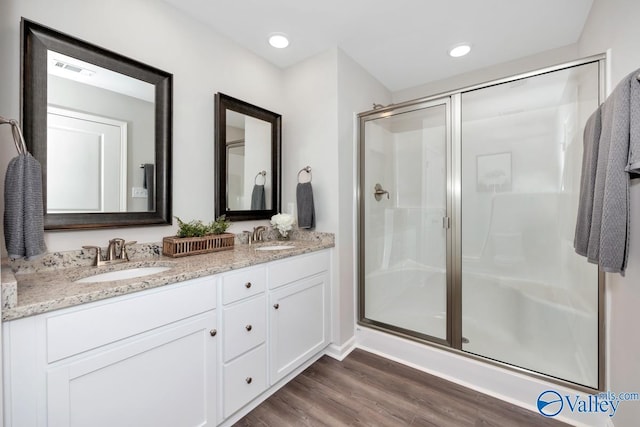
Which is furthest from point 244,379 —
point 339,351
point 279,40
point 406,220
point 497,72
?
point 497,72

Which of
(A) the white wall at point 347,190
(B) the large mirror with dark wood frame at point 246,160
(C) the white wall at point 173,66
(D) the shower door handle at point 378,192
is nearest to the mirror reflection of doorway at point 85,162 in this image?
(C) the white wall at point 173,66

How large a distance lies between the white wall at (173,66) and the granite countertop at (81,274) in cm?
8

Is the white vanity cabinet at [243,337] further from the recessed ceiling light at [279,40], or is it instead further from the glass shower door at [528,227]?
the recessed ceiling light at [279,40]

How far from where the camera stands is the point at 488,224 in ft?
6.18

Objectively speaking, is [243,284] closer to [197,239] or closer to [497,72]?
[197,239]

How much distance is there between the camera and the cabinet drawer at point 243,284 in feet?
4.48

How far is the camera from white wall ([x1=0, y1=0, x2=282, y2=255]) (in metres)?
1.19

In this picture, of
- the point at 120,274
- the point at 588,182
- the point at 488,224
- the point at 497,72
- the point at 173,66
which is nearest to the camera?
the point at 588,182

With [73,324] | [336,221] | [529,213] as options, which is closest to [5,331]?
[73,324]

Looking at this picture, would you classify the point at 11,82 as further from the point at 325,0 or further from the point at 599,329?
the point at 599,329

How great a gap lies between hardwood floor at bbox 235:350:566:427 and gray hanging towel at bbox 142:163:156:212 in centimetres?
134

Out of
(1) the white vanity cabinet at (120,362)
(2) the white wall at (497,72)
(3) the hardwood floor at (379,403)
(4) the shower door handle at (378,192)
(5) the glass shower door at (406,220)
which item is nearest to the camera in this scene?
(1) the white vanity cabinet at (120,362)

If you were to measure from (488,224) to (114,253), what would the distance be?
233cm

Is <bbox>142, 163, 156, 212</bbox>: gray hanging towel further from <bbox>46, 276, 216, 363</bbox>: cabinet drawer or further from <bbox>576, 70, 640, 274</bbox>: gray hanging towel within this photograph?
<bbox>576, 70, 640, 274</bbox>: gray hanging towel
